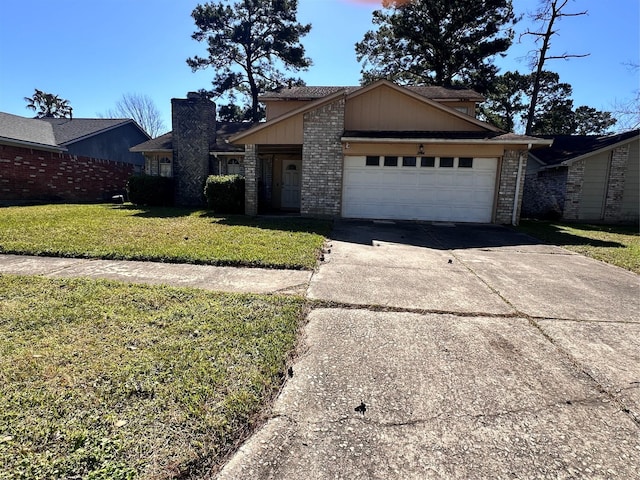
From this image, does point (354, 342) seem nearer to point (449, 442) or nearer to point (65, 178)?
point (449, 442)

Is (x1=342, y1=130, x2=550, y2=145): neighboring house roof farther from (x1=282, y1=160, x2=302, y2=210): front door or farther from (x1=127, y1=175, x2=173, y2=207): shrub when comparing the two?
(x1=127, y1=175, x2=173, y2=207): shrub

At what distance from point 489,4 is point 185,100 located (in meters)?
20.9

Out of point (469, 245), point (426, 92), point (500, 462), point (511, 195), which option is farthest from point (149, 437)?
point (426, 92)

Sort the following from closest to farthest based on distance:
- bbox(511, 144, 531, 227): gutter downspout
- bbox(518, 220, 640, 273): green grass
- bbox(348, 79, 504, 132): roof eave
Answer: bbox(518, 220, 640, 273): green grass < bbox(511, 144, 531, 227): gutter downspout < bbox(348, 79, 504, 132): roof eave

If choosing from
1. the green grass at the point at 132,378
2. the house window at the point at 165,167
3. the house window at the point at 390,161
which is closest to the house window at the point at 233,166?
the house window at the point at 165,167

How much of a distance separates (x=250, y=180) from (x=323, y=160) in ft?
8.95

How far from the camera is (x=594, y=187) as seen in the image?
46.9ft

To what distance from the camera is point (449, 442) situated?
6.27ft

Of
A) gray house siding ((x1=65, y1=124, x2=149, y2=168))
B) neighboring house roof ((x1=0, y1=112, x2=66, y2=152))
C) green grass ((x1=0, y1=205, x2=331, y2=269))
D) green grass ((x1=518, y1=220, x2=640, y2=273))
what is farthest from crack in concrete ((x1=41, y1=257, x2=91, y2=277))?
gray house siding ((x1=65, y1=124, x2=149, y2=168))

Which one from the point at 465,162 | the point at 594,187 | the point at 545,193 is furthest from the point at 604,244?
the point at 545,193

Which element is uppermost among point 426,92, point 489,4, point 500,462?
point 489,4

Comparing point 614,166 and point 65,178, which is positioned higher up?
point 614,166

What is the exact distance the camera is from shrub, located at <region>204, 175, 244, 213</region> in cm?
1270

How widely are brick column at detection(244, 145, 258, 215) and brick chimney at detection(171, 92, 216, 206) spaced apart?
449 cm
